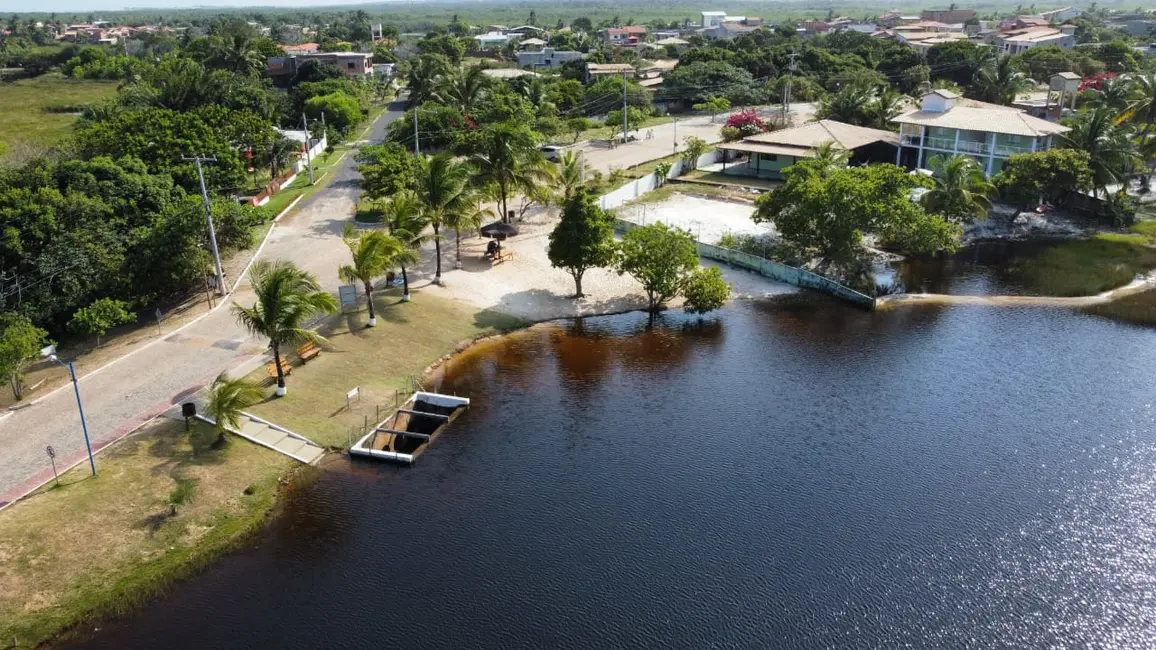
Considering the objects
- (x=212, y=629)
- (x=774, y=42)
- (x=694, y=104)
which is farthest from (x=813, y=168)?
(x=774, y=42)

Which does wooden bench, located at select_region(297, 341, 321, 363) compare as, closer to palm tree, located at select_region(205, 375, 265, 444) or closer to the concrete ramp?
the concrete ramp

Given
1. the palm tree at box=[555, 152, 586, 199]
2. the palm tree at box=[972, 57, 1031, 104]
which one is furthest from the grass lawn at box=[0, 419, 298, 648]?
the palm tree at box=[972, 57, 1031, 104]

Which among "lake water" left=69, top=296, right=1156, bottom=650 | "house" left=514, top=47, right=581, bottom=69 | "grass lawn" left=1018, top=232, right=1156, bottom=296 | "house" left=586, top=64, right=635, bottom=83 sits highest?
"house" left=514, top=47, right=581, bottom=69

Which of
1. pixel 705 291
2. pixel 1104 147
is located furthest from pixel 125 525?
pixel 1104 147

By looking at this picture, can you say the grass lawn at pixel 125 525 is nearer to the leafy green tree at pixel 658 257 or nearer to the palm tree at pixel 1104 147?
the leafy green tree at pixel 658 257

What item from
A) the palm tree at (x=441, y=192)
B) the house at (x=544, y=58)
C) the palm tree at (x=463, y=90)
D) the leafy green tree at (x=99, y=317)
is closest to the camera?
the leafy green tree at (x=99, y=317)

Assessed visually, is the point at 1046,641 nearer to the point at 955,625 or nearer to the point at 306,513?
the point at 955,625

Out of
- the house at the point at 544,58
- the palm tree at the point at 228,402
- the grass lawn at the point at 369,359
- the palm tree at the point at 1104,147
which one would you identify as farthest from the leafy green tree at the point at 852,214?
the house at the point at 544,58
